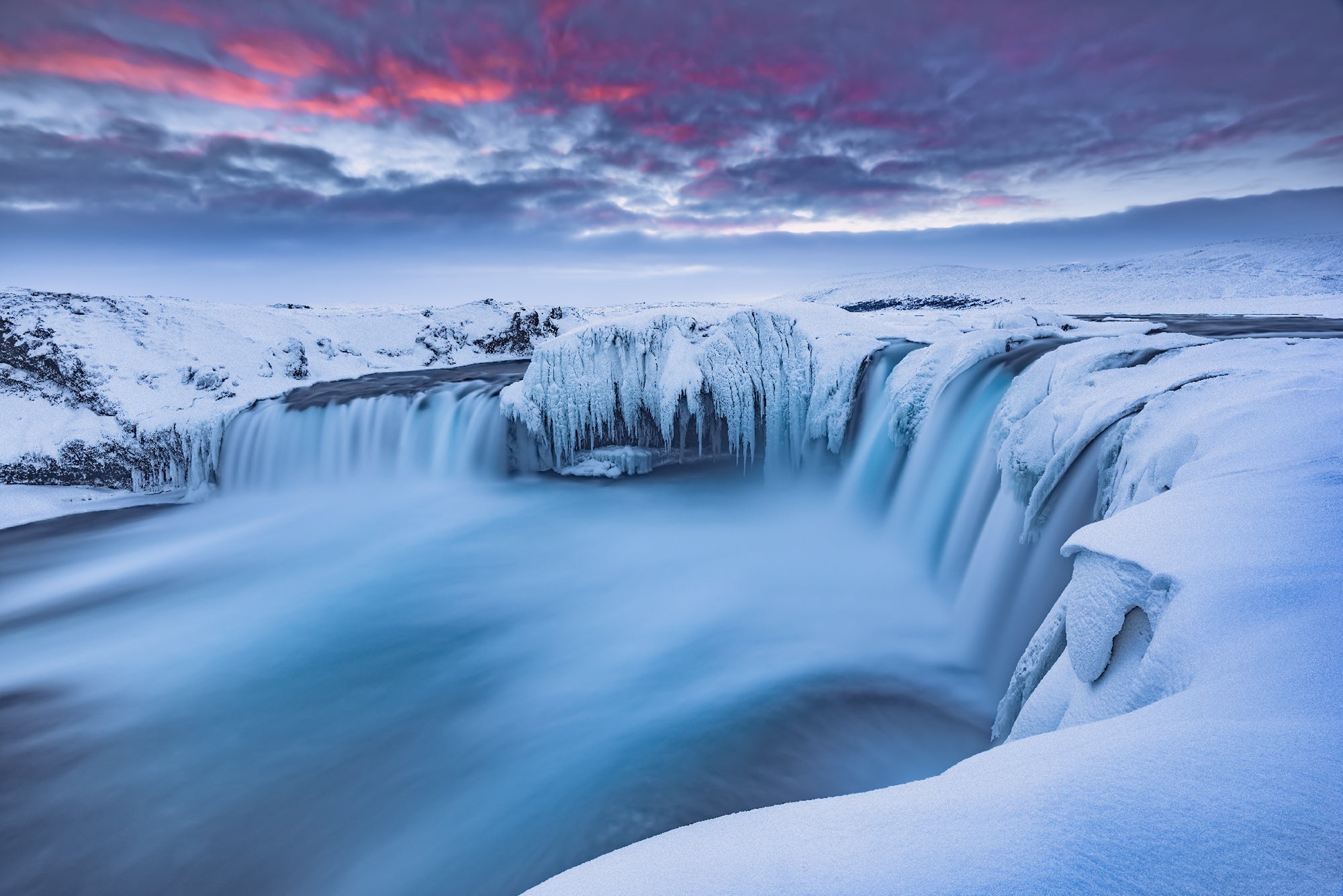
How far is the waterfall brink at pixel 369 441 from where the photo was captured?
9914 mm

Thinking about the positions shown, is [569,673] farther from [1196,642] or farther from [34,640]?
[34,640]

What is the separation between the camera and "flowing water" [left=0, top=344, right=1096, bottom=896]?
3.23 metres

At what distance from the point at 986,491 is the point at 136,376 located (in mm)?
14860

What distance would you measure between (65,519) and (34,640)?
4.93 meters

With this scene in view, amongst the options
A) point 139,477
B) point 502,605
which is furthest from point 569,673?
point 139,477

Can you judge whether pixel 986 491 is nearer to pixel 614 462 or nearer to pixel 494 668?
pixel 494 668

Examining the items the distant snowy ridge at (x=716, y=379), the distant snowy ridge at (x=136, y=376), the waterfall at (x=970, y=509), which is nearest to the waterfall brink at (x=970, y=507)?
the waterfall at (x=970, y=509)

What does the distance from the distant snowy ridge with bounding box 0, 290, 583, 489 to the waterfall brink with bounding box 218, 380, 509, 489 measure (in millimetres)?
742

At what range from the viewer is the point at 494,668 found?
4.84 m

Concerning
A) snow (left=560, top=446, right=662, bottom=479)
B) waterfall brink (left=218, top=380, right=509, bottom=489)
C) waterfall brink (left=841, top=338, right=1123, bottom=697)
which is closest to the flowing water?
waterfall brink (left=841, top=338, right=1123, bottom=697)

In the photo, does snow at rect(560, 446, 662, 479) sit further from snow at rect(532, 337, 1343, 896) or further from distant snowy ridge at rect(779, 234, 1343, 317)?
distant snowy ridge at rect(779, 234, 1343, 317)

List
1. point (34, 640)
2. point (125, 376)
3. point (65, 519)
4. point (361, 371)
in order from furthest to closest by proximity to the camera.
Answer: point (361, 371), point (125, 376), point (65, 519), point (34, 640)

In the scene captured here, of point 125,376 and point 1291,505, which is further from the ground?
point 125,376

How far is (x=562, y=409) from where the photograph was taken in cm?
926
